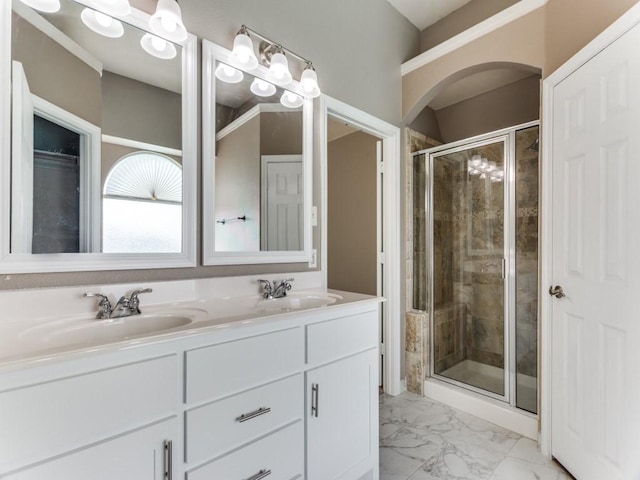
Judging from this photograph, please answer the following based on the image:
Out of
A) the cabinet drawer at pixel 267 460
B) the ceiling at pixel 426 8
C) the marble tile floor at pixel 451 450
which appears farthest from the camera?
the ceiling at pixel 426 8

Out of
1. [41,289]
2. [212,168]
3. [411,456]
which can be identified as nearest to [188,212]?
[212,168]

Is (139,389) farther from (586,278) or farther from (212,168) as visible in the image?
(586,278)

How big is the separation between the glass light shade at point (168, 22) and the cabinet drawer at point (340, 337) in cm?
136

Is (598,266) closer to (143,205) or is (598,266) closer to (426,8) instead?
(143,205)

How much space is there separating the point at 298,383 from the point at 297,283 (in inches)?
26.7

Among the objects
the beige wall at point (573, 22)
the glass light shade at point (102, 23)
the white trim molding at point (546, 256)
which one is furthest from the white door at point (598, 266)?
the glass light shade at point (102, 23)

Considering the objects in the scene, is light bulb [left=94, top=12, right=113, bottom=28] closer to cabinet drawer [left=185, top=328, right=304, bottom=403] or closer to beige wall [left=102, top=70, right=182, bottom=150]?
beige wall [left=102, top=70, right=182, bottom=150]

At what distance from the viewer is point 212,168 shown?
1.47 meters

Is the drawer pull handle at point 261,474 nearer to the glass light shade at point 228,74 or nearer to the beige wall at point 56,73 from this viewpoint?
the beige wall at point 56,73

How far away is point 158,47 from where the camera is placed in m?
1.35

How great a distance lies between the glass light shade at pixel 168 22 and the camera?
125 cm

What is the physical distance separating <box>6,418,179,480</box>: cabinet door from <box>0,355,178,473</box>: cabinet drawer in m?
0.02

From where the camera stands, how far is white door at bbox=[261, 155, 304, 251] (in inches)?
68.7

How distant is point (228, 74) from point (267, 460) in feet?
5.59
